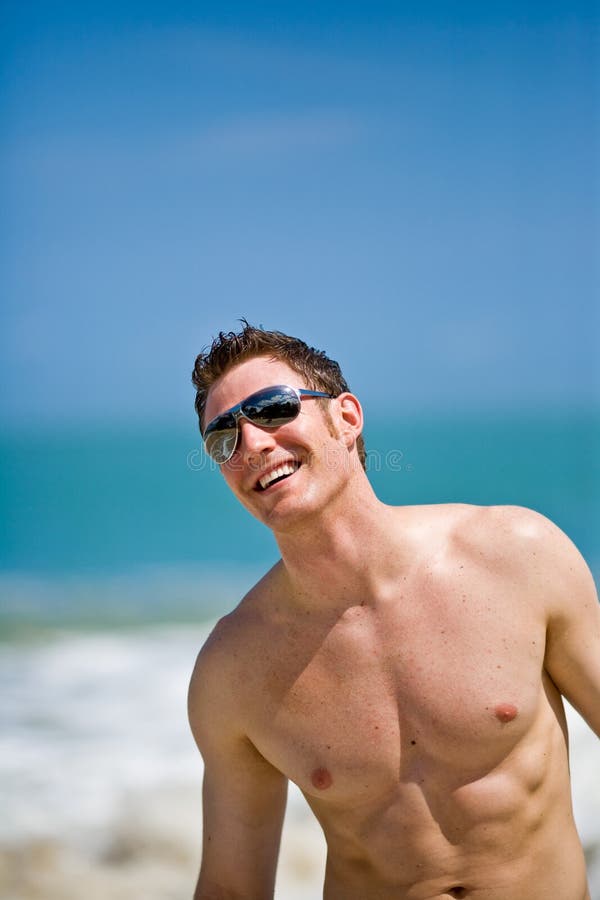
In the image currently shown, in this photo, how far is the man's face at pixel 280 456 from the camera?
2.39 metres

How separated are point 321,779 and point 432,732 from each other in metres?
0.29

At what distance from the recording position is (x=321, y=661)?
101 inches

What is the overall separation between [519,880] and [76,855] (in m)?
3.38

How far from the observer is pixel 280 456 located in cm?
245

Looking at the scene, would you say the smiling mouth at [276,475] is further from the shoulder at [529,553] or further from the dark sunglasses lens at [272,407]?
the shoulder at [529,553]

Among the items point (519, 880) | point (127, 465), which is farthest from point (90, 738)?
point (127, 465)

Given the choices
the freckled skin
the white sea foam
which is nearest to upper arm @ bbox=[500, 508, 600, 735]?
the freckled skin

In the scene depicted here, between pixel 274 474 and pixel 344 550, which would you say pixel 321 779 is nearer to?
pixel 344 550

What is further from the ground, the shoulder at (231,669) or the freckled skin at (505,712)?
the shoulder at (231,669)

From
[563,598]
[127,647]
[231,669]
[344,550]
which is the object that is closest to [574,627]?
[563,598]

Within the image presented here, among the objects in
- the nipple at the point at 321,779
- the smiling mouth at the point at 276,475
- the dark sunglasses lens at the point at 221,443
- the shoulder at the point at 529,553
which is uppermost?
the dark sunglasses lens at the point at 221,443

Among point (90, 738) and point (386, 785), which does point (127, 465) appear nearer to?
point (90, 738)

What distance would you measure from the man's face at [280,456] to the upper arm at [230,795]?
19.7 inches

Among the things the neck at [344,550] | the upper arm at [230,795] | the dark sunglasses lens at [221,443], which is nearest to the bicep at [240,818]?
the upper arm at [230,795]
